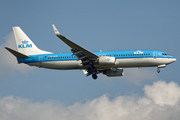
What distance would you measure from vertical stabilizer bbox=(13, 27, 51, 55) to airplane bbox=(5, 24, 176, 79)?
0.20m

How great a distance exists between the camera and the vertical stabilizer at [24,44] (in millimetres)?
64294

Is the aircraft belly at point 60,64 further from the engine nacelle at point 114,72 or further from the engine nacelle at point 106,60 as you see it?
the engine nacelle at point 114,72

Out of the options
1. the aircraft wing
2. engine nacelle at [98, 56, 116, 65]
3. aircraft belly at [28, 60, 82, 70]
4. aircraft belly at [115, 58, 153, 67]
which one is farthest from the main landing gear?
aircraft belly at [115, 58, 153, 67]

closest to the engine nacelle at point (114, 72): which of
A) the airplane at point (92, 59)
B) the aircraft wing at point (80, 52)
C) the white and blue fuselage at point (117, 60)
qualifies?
the airplane at point (92, 59)

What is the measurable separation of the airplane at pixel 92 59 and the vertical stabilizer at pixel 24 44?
201mm

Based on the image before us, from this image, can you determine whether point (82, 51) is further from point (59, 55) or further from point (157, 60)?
point (157, 60)

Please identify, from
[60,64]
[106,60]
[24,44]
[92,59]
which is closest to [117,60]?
[106,60]

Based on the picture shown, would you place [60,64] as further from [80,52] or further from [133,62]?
[133,62]

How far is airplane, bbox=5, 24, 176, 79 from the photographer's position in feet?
189

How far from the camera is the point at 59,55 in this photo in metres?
61.3

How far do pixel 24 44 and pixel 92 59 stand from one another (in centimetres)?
1620

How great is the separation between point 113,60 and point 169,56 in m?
11.1

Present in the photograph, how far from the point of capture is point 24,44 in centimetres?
6606

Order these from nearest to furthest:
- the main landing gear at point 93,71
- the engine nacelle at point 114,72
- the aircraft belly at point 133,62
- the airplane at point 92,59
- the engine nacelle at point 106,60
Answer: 1. the engine nacelle at point 106,60
2. the airplane at point 92,59
3. the aircraft belly at point 133,62
4. the main landing gear at point 93,71
5. the engine nacelle at point 114,72
